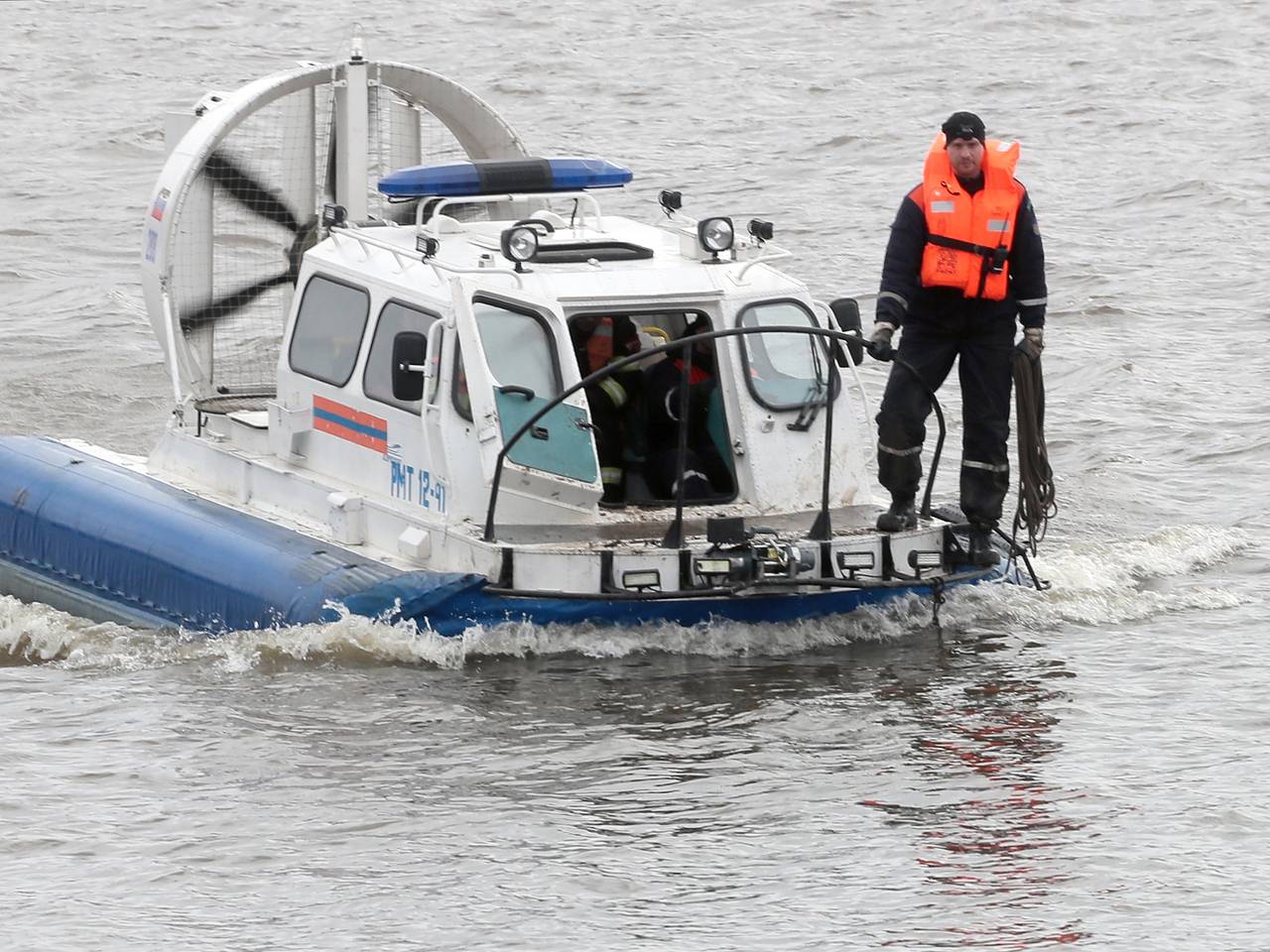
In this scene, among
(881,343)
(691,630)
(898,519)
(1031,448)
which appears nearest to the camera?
(881,343)

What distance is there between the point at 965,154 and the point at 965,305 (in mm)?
645

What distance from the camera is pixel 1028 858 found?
24.2 ft

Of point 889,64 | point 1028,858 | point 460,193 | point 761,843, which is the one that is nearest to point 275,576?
point 460,193

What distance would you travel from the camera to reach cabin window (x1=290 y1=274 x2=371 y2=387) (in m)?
10.0

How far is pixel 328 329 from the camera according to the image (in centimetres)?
1019

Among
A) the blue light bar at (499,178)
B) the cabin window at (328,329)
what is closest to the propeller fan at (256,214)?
the cabin window at (328,329)

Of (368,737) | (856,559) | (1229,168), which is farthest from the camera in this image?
(1229,168)

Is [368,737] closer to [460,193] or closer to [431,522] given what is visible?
[431,522]

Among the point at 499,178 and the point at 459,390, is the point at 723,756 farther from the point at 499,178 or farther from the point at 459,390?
the point at 499,178

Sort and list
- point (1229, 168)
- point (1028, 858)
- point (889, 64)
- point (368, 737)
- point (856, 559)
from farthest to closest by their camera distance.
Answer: point (889, 64) < point (1229, 168) < point (856, 559) < point (368, 737) < point (1028, 858)

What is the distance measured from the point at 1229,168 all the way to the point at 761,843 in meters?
14.2

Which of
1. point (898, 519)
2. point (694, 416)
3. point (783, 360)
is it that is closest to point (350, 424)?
point (694, 416)

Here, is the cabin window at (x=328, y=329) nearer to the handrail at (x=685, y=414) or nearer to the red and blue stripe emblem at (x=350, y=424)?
the red and blue stripe emblem at (x=350, y=424)

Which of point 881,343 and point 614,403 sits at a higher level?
point 881,343
